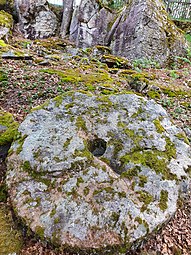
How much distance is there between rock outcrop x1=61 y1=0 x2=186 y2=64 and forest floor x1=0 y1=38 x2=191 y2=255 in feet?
4.46

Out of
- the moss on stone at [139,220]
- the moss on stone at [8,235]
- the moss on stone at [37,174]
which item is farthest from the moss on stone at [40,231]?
the moss on stone at [139,220]

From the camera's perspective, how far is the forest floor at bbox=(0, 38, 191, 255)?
2.29 m

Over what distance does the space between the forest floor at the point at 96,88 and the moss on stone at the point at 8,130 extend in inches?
16.4

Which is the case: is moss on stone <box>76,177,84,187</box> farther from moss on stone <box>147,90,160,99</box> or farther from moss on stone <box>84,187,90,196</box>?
moss on stone <box>147,90,160,99</box>

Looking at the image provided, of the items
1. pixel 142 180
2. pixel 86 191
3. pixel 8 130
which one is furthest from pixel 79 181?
pixel 8 130

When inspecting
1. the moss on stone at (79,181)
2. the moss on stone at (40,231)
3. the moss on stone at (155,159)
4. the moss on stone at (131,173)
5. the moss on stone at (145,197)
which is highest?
the moss on stone at (155,159)

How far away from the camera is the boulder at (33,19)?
42.0ft

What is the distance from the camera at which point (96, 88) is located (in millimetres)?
5082

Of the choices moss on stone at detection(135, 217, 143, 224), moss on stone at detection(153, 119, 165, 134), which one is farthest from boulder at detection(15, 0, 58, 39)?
moss on stone at detection(135, 217, 143, 224)

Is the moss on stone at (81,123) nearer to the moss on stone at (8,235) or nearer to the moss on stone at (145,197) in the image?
the moss on stone at (145,197)

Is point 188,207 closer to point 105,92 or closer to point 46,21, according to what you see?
point 105,92

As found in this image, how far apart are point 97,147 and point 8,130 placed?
1.39 m

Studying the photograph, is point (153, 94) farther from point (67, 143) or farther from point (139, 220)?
point (139, 220)

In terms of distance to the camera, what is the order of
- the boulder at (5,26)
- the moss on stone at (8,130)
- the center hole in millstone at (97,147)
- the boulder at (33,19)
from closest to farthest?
the center hole in millstone at (97,147) < the moss on stone at (8,130) < the boulder at (5,26) < the boulder at (33,19)
